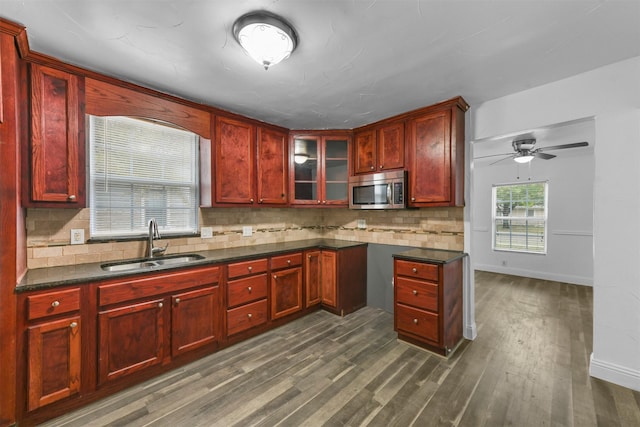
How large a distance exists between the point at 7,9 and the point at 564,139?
5.89m

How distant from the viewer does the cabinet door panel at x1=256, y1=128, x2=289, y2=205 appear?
10.2 ft

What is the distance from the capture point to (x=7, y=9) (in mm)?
1411

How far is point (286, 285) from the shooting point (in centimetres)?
303

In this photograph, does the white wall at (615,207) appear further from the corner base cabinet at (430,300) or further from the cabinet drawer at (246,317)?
the cabinet drawer at (246,317)

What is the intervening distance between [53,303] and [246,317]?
4.68ft

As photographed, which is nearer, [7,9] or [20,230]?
[7,9]

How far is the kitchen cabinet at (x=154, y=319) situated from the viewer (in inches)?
73.2

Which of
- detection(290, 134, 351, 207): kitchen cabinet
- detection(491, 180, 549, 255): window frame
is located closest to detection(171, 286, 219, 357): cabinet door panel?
detection(290, 134, 351, 207): kitchen cabinet

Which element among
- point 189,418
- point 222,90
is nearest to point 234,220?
point 222,90

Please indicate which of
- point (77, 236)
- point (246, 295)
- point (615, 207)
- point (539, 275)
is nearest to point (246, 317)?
point (246, 295)

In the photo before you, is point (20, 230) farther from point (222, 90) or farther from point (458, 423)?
point (458, 423)

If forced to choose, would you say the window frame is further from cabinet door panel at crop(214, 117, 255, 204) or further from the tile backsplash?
cabinet door panel at crop(214, 117, 255, 204)

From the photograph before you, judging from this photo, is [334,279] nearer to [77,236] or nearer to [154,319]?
[154,319]

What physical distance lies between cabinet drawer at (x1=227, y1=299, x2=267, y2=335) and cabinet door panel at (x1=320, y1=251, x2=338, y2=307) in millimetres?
846
